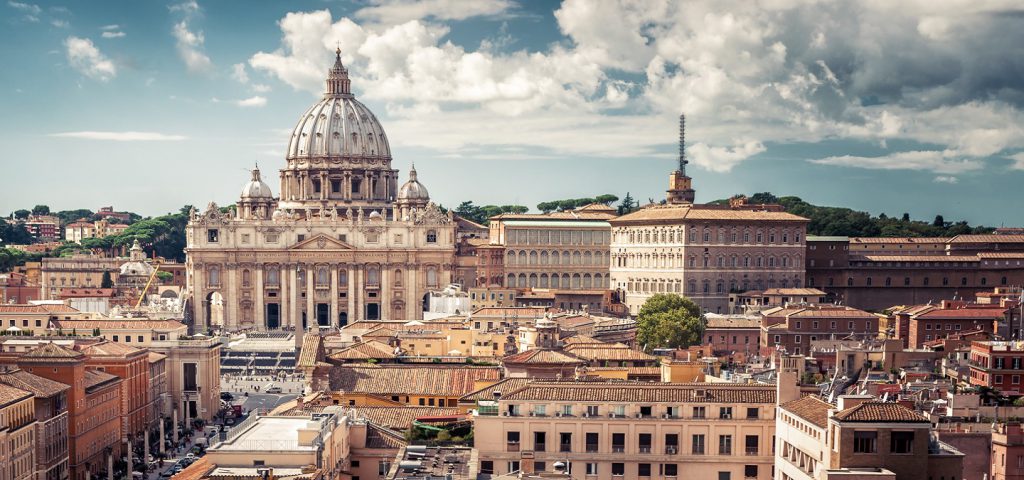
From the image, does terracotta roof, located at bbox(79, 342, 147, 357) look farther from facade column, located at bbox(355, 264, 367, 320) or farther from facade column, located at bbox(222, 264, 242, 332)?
facade column, located at bbox(355, 264, 367, 320)

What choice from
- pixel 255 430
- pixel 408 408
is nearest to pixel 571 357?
pixel 408 408

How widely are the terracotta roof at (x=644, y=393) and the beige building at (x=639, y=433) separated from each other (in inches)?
1.5

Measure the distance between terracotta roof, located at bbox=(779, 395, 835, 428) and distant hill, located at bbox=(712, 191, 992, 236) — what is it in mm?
104145

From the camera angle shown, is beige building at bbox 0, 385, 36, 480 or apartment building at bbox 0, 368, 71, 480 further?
apartment building at bbox 0, 368, 71, 480

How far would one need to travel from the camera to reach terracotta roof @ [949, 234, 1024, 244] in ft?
389

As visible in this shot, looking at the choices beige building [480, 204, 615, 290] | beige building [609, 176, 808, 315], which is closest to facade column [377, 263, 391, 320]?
beige building [480, 204, 615, 290]

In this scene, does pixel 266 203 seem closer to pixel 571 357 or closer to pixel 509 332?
pixel 509 332

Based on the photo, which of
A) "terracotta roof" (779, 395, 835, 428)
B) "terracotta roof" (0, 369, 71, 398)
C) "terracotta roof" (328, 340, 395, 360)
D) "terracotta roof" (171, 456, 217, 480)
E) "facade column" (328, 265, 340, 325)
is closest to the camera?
"terracotta roof" (171, 456, 217, 480)

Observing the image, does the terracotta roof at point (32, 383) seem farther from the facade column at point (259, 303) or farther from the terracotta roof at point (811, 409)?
the facade column at point (259, 303)

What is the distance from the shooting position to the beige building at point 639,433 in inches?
1580

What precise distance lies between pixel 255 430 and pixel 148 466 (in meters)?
25.7

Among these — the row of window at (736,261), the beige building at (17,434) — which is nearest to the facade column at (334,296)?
the row of window at (736,261)

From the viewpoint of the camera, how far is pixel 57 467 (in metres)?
56.3

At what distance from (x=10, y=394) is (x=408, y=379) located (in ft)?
37.2
